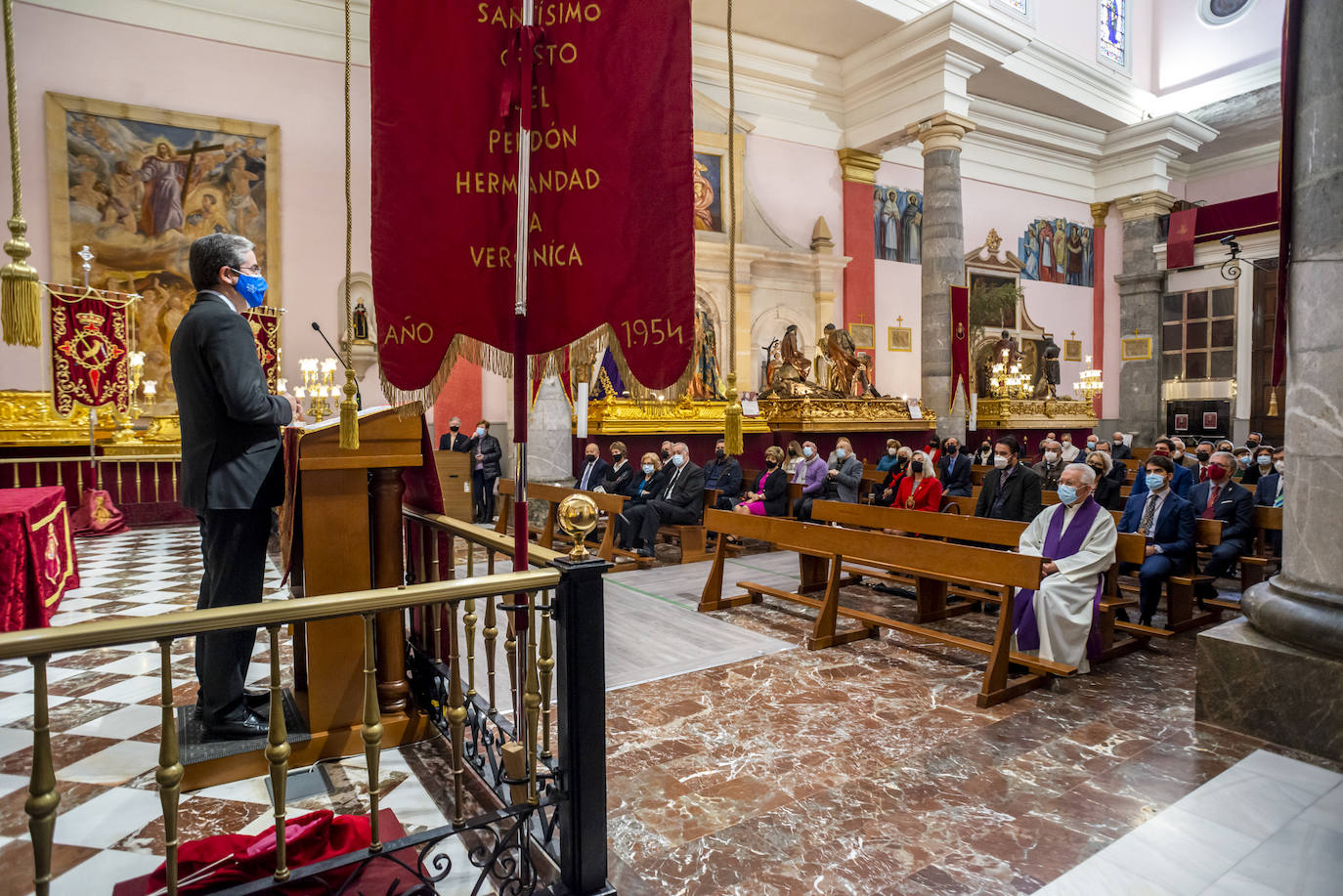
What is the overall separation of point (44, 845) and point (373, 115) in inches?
82.2

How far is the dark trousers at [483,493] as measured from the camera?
33.6 ft

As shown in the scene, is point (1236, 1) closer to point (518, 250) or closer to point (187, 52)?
point (187, 52)

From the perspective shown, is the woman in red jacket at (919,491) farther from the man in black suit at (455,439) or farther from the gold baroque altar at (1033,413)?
the gold baroque altar at (1033,413)

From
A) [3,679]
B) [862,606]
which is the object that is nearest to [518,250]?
[3,679]

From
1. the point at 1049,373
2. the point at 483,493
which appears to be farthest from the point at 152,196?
the point at 1049,373

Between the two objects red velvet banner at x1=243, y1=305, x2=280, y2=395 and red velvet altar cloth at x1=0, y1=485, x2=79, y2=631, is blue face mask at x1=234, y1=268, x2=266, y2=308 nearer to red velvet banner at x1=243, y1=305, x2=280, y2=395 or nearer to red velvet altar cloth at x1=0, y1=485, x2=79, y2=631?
red velvet altar cloth at x1=0, y1=485, x2=79, y2=631

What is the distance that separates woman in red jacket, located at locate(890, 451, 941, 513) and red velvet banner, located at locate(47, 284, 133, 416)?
329 inches

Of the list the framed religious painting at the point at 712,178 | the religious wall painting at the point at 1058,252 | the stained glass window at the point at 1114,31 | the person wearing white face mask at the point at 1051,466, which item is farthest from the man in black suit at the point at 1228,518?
the stained glass window at the point at 1114,31

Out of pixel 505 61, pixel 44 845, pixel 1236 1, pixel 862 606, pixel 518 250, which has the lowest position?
pixel 862 606

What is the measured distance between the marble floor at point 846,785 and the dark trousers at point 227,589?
0.33m

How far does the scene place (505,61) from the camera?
2.45 m

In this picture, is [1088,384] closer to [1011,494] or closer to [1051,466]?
[1051,466]

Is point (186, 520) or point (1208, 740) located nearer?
point (1208, 740)

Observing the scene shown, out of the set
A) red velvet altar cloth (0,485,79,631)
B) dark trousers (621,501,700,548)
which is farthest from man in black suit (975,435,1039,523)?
red velvet altar cloth (0,485,79,631)
